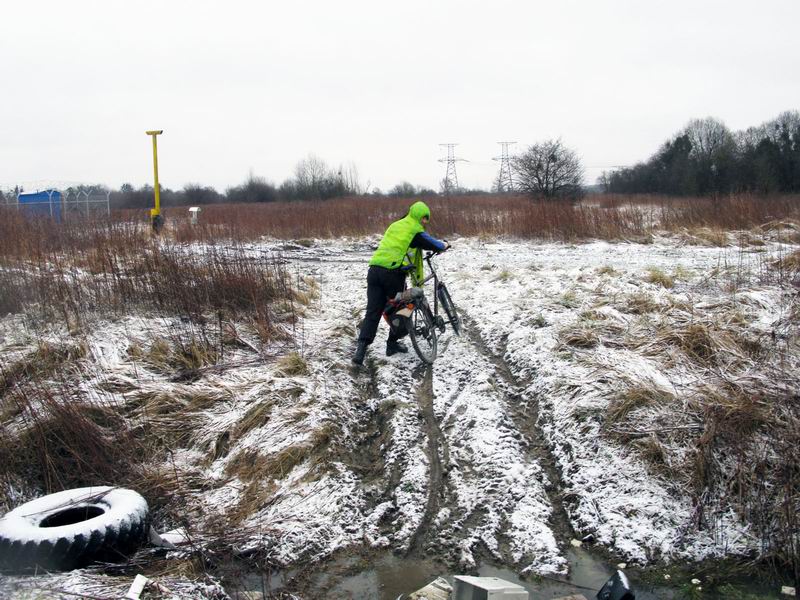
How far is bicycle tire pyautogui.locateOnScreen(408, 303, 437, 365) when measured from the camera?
720 centimetres

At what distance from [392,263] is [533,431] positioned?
2.45 meters

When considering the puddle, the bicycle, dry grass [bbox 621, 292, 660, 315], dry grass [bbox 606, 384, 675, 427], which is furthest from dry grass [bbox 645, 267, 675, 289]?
the puddle

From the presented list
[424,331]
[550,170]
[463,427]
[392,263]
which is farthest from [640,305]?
[550,170]

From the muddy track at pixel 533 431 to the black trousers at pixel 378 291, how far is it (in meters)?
1.15

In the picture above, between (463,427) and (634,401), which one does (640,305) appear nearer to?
(634,401)

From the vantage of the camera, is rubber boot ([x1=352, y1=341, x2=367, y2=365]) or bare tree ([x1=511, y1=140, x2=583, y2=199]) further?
bare tree ([x1=511, y1=140, x2=583, y2=199])

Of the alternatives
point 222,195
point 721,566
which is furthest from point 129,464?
point 222,195

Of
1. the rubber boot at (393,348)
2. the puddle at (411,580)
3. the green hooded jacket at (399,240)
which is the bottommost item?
the puddle at (411,580)

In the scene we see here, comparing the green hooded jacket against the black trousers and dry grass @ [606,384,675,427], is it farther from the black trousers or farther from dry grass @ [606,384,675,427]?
dry grass @ [606,384,675,427]

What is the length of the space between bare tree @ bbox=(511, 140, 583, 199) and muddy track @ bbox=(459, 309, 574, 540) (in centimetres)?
2607

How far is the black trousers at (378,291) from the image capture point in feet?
23.2

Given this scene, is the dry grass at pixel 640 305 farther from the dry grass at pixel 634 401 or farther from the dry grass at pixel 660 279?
the dry grass at pixel 634 401

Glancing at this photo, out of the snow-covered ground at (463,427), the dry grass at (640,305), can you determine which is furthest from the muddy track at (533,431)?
the dry grass at (640,305)

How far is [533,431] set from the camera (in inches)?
221
